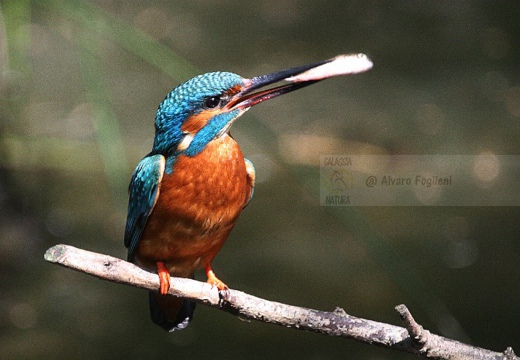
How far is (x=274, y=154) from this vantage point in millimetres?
2848

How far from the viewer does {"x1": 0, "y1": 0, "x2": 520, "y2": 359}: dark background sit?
302cm

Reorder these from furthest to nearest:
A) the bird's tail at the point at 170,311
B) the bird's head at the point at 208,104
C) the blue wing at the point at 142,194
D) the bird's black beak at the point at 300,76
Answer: the bird's tail at the point at 170,311 → the blue wing at the point at 142,194 → the bird's head at the point at 208,104 → the bird's black beak at the point at 300,76

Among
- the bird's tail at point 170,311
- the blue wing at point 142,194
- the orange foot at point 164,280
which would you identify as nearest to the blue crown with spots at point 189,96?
the blue wing at point 142,194

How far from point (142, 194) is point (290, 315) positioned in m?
0.48

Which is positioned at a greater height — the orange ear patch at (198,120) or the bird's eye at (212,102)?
the bird's eye at (212,102)

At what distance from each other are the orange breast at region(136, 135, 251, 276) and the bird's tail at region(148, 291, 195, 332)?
0.25m

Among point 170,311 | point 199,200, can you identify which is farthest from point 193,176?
point 170,311

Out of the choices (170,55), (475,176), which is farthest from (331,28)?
(170,55)

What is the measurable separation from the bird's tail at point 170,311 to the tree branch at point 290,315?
1.24 feet

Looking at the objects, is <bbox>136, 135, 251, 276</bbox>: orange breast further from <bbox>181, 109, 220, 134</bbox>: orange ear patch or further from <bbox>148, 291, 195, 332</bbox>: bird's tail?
<bbox>148, 291, 195, 332</bbox>: bird's tail

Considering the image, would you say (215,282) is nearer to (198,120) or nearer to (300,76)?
(198,120)

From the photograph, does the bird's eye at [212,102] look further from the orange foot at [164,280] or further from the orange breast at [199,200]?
the orange foot at [164,280]

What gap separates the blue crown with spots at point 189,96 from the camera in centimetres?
208

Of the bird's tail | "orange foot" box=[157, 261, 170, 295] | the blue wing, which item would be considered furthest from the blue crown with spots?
the bird's tail
